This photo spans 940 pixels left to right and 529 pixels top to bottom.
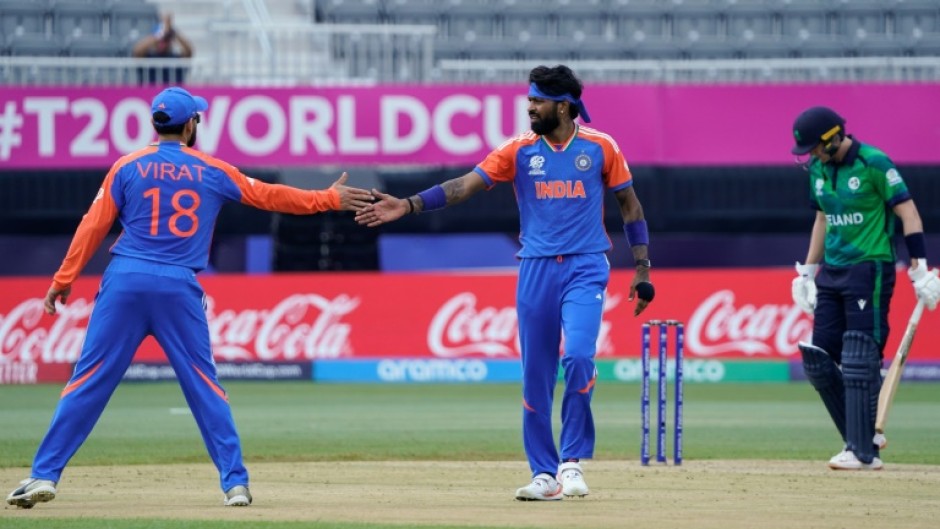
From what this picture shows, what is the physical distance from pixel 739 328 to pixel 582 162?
13.2 metres

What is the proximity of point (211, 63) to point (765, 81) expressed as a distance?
25.2 feet

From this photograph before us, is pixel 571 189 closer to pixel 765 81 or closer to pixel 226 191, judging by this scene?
pixel 226 191

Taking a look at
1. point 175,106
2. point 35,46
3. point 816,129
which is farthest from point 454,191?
point 35,46

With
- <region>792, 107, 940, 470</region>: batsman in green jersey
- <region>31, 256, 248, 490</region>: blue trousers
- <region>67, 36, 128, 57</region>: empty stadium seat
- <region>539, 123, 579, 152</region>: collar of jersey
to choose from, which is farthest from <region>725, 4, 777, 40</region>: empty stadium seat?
<region>31, 256, 248, 490</region>: blue trousers

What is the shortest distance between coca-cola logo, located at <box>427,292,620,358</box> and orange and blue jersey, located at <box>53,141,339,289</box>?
1309 cm

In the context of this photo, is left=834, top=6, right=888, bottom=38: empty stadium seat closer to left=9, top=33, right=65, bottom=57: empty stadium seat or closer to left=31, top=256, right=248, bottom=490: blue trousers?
left=9, top=33, right=65, bottom=57: empty stadium seat

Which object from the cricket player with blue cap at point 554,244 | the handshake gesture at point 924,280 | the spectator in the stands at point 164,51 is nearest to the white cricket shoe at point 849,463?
the handshake gesture at point 924,280

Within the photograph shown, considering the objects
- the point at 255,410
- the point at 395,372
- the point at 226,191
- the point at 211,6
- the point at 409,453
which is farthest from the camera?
the point at 211,6

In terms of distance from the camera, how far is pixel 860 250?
10094 millimetres

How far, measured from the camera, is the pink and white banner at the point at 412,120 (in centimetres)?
2158

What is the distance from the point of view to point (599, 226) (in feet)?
27.1

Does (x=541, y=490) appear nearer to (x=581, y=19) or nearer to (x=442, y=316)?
(x=442, y=316)

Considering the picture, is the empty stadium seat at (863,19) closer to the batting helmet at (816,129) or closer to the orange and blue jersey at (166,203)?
the batting helmet at (816,129)

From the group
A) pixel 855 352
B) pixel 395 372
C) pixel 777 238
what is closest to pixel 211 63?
pixel 395 372
